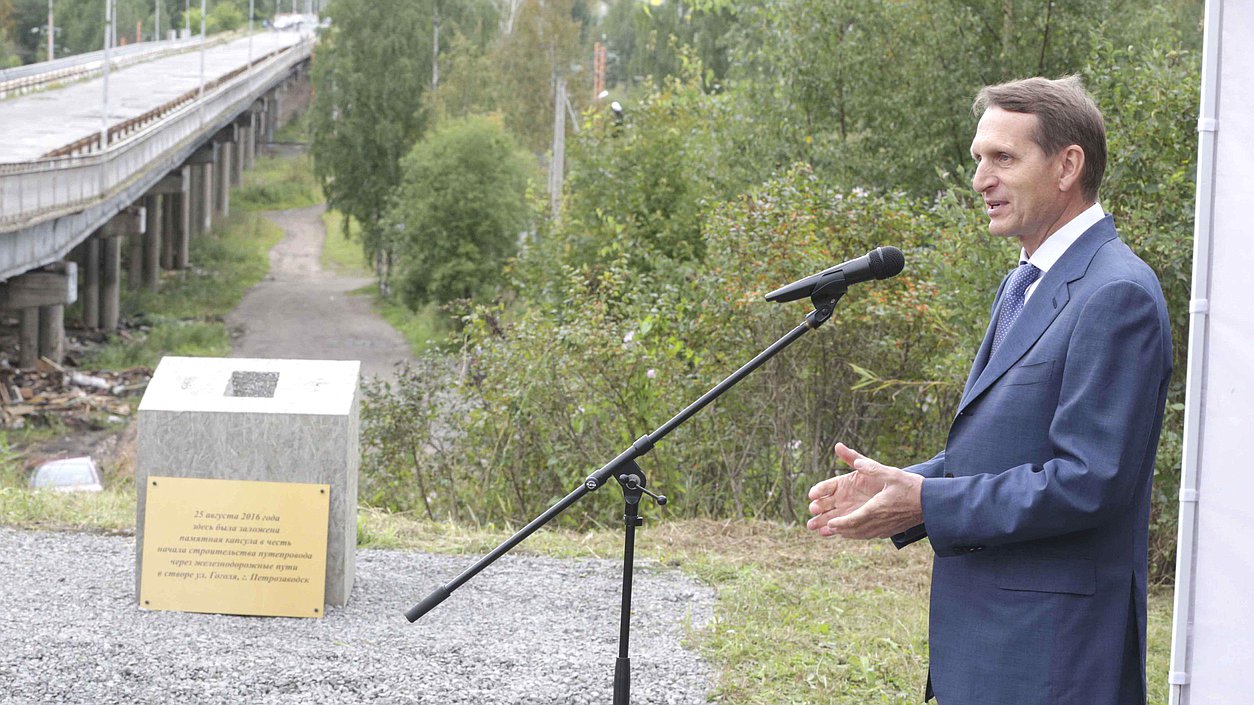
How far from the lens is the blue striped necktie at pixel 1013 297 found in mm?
2729

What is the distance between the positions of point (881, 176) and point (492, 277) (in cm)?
2224

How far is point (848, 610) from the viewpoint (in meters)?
5.75

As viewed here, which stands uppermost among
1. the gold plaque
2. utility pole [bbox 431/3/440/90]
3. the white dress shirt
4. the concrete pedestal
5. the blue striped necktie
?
utility pole [bbox 431/3/440/90]

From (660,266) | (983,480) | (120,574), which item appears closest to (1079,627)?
(983,480)

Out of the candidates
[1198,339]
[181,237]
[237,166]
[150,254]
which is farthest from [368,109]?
[1198,339]

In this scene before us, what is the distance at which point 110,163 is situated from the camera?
2675 cm

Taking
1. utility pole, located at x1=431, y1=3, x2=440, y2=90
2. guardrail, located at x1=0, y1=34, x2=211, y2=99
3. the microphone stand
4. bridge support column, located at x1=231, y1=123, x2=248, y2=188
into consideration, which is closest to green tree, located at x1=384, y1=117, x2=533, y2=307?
utility pole, located at x1=431, y1=3, x2=440, y2=90

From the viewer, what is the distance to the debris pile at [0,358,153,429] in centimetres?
2452

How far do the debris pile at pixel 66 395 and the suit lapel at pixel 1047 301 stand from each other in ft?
78.7

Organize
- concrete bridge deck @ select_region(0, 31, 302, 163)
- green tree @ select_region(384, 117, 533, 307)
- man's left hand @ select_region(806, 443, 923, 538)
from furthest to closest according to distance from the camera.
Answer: green tree @ select_region(384, 117, 533, 307), concrete bridge deck @ select_region(0, 31, 302, 163), man's left hand @ select_region(806, 443, 923, 538)

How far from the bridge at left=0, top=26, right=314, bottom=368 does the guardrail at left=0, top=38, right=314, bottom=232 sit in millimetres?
45

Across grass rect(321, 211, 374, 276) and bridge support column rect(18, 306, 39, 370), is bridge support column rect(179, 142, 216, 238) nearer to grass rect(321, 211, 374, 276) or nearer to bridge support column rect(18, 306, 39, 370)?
grass rect(321, 211, 374, 276)

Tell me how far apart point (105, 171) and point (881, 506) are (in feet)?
86.6

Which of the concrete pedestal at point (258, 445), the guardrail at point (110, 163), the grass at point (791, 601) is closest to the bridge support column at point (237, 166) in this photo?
the guardrail at point (110, 163)
